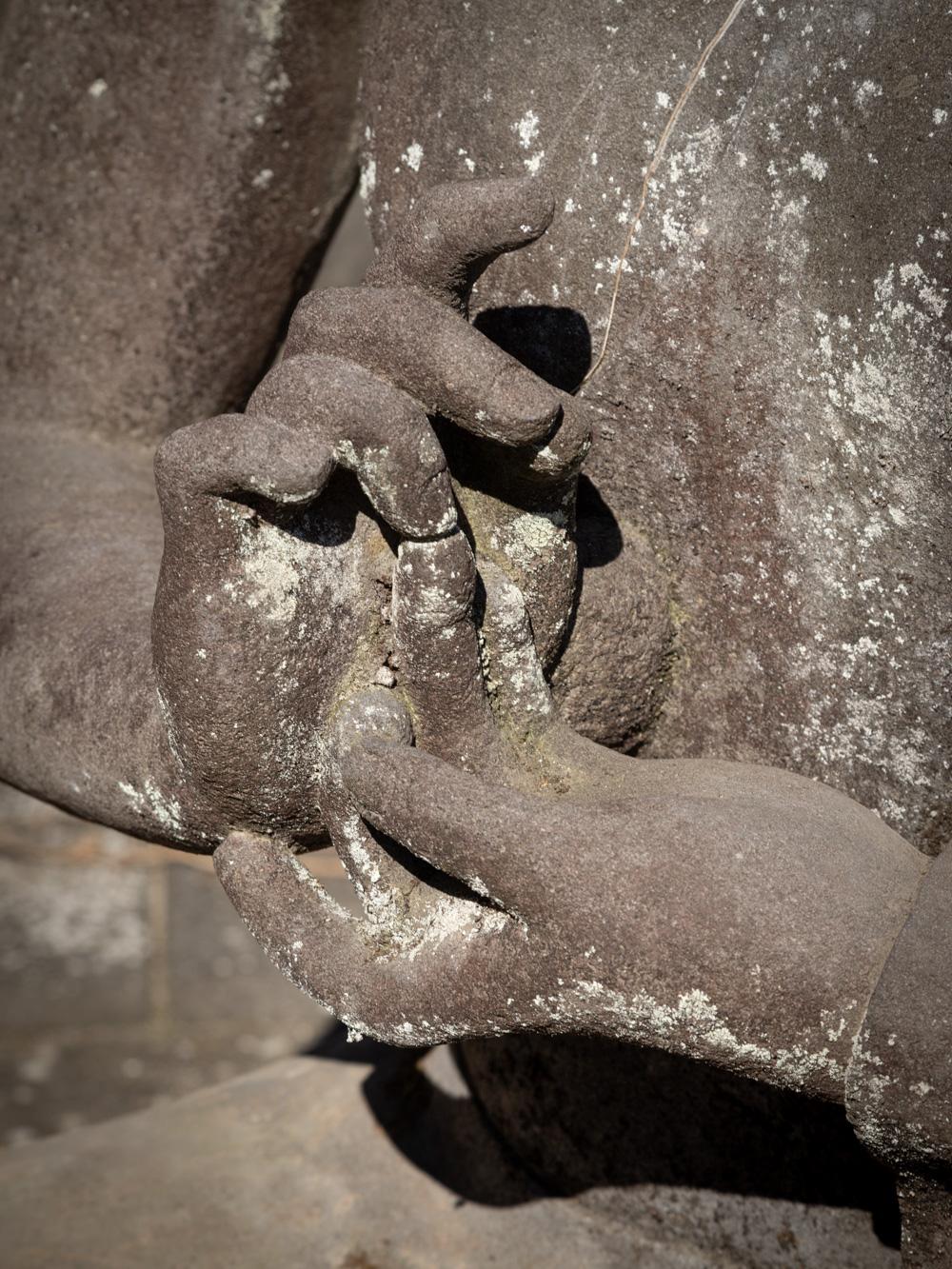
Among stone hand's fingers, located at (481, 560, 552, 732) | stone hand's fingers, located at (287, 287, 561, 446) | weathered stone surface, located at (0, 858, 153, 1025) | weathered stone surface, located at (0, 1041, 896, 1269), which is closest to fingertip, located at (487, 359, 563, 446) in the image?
stone hand's fingers, located at (287, 287, 561, 446)

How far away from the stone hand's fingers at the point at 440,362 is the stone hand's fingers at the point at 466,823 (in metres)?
0.20

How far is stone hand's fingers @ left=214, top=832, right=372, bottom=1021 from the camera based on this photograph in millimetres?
812

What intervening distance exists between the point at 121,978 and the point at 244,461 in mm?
1905

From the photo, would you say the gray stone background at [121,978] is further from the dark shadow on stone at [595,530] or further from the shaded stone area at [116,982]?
the dark shadow on stone at [595,530]

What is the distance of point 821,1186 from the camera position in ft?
3.26

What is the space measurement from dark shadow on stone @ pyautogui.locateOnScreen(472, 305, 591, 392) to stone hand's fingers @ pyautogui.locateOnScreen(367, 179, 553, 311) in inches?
5.2

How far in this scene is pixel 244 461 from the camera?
0.71 m

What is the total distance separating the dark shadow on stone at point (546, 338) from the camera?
2.94ft

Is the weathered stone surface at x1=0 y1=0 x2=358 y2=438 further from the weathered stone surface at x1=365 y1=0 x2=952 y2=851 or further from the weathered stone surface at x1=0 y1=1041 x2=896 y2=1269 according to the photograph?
the weathered stone surface at x1=0 y1=1041 x2=896 y2=1269

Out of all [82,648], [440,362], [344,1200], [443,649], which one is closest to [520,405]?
[440,362]

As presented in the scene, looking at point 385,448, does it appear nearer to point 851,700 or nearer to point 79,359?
point 851,700

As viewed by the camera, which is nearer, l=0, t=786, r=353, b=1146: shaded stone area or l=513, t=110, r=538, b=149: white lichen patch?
l=513, t=110, r=538, b=149: white lichen patch

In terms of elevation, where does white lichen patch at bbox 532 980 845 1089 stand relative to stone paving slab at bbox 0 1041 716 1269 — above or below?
above

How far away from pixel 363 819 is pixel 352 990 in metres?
0.11
